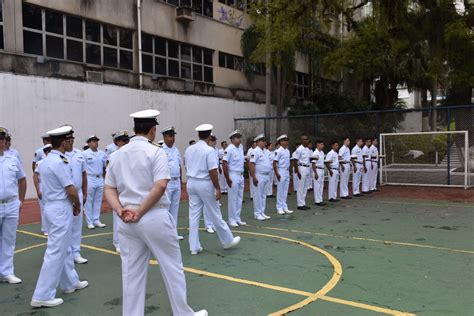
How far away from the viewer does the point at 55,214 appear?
453 centimetres

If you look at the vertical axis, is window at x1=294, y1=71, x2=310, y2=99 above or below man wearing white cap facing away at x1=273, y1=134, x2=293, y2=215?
above

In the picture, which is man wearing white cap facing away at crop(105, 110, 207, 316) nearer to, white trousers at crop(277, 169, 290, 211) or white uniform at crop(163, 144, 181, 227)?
white uniform at crop(163, 144, 181, 227)

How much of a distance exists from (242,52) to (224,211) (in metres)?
13.3

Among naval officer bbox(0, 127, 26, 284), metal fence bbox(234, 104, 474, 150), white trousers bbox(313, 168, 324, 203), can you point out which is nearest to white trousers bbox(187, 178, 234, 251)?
naval officer bbox(0, 127, 26, 284)

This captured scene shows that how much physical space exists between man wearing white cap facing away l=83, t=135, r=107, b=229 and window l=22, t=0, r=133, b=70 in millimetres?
7209

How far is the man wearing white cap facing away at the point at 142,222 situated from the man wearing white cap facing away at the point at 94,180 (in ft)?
17.6

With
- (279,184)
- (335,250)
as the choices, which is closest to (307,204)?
(279,184)

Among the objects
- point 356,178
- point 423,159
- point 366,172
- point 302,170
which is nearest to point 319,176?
point 302,170

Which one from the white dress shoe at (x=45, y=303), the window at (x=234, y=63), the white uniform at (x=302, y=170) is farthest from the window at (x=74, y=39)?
the white dress shoe at (x=45, y=303)

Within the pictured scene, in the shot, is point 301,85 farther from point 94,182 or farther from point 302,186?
point 94,182

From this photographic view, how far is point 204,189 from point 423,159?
1240 centimetres

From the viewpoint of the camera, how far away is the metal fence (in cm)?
1521

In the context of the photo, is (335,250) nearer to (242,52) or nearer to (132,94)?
(132,94)

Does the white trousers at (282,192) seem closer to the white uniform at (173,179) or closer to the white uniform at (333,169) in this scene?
the white uniform at (333,169)
